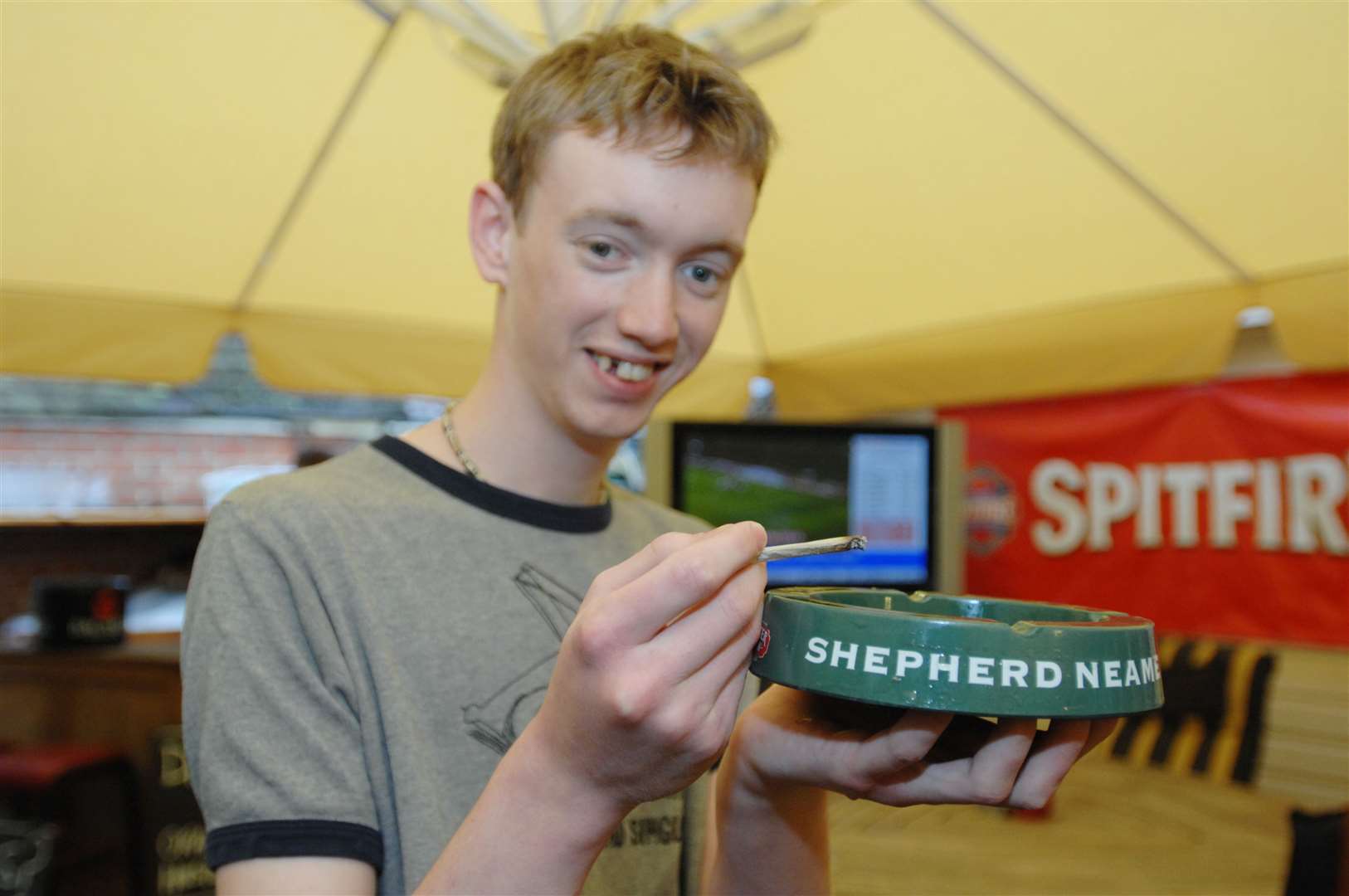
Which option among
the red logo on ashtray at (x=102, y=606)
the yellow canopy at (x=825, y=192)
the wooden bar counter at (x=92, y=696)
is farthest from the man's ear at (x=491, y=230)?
the red logo on ashtray at (x=102, y=606)

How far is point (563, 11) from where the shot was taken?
1798 mm

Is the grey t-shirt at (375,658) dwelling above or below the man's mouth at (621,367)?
below

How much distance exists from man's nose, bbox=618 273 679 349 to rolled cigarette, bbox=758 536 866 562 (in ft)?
0.98

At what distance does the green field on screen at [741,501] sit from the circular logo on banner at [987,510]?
1221mm

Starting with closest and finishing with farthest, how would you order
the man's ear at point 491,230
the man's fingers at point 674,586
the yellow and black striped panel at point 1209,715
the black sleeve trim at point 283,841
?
1. the man's fingers at point 674,586
2. the black sleeve trim at point 283,841
3. the man's ear at point 491,230
4. the yellow and black striped panel at point 1209,715

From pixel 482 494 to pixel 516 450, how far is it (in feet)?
0.19

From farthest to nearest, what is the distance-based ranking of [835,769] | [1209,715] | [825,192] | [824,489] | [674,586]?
[1209,715], [824,489], [825,192], [835,769], [674,586]

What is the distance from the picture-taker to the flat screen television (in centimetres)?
281

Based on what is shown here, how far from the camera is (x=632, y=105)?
0.81 meters

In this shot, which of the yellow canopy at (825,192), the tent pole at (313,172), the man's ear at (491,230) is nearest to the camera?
the man's ear at (491,230)

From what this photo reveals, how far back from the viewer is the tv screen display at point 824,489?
281 centimetres

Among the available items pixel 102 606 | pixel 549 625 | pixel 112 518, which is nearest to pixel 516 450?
pixel 549 625

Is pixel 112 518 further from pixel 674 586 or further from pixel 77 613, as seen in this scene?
pixel 674 586

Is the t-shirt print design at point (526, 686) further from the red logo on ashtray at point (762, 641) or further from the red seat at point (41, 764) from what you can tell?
the red seat at point (41, 764)
